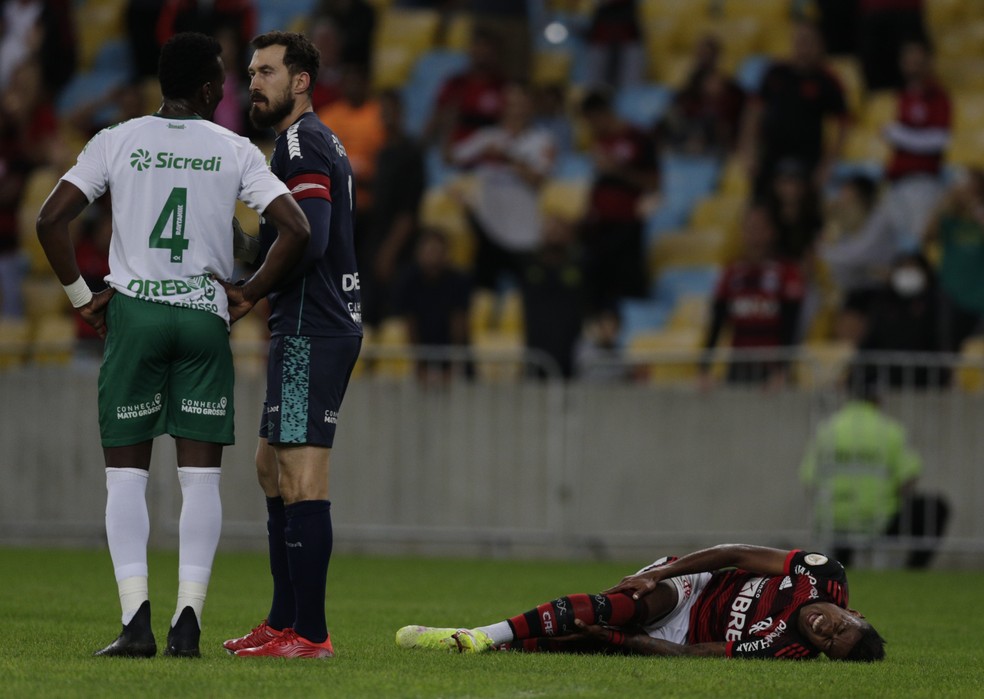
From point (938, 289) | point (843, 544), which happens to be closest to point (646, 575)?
point (843, 544)

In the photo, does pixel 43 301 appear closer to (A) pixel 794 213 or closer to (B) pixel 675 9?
(B) pixel 675 9

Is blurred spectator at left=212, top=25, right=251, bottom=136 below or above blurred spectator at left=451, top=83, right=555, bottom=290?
above

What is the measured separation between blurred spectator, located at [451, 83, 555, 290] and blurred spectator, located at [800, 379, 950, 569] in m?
4.34

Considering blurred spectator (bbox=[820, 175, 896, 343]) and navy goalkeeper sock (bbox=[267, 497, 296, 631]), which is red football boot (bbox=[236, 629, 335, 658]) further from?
blurred spectator (bbox=[820, 175, 896, 343])

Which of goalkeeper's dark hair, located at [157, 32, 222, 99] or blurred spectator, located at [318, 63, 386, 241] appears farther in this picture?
blurred spectator, located at [318, 63, 386, 241]

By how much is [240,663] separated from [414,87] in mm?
15284

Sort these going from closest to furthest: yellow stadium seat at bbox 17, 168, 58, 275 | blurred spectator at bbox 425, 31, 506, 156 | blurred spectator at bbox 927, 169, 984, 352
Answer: blurred spectator at bbox 927, 169, 984, 352 < blurred spectator at bbox 425, 31, 506, 156 < yellow stadium seat at bbox 17, 168, 58, 275

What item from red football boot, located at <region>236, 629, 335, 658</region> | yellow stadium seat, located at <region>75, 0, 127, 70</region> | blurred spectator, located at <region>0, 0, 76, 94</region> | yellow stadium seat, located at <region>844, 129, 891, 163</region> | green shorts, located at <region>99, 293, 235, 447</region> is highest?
yellow stadium seat, located at <region>75, 0, 127, 70</region>

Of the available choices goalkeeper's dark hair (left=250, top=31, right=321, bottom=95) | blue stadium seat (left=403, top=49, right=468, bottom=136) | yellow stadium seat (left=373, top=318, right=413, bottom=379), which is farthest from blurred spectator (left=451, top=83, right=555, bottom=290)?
goalkeeper's dark hair (left=250, top=31, right=321, bottom=95)

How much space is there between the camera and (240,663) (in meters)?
6.49

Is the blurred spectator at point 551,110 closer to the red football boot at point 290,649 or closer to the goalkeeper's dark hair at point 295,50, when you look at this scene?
the goalkeeper's dark hair at point 295,50

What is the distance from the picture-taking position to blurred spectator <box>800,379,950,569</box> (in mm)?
14188

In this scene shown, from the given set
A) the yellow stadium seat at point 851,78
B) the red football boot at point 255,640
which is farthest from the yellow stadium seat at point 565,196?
the red football boot at point 255,640

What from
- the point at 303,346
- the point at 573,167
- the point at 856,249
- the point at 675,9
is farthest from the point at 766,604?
the point at 675,9
